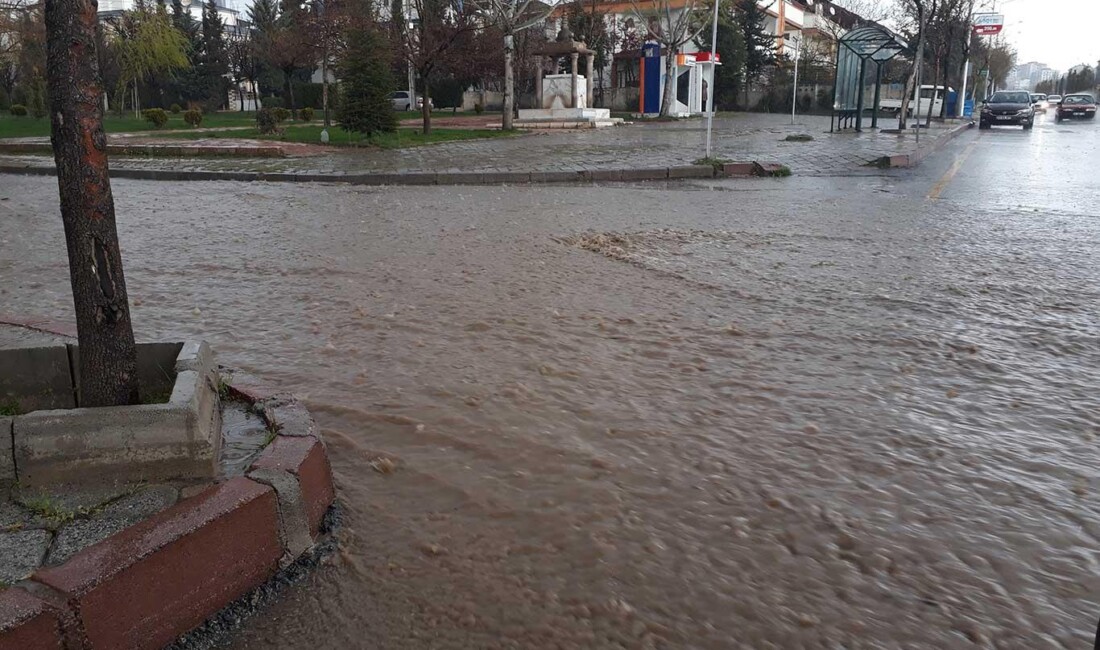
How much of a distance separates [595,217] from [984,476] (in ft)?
23.2

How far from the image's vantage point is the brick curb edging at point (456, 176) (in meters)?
14.7

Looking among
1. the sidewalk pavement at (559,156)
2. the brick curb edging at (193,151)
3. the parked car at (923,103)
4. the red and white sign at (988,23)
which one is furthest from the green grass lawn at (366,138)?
the parked car at (923,103)

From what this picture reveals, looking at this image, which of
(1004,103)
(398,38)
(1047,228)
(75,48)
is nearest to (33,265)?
(75,48)

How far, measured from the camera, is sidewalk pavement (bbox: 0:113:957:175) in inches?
642

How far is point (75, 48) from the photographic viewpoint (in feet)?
9.17

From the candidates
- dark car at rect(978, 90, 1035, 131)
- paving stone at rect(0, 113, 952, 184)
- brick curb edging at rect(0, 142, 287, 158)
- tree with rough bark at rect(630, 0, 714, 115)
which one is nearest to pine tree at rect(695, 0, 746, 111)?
tree with rough bark at rect(630, 0, 714, 115)

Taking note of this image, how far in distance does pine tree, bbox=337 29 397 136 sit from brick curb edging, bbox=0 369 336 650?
19.6 m

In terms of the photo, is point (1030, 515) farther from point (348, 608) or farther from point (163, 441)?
point (163, 441)

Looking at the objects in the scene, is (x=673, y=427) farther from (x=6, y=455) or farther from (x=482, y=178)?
(x=482, y=178)

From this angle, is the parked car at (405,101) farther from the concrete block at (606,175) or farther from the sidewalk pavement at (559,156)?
the concrete block at (606,175)

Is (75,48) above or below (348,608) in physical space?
above

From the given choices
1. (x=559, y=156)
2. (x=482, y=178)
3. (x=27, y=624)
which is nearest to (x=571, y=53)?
→ (x=559, y=156)

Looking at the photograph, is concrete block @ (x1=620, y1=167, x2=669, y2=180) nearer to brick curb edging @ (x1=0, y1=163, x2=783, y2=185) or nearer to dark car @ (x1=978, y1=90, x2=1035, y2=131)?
brick curb edging @ (x1=0, y1=163, x2=783, y2=185)

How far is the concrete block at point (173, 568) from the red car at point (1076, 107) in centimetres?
5705
